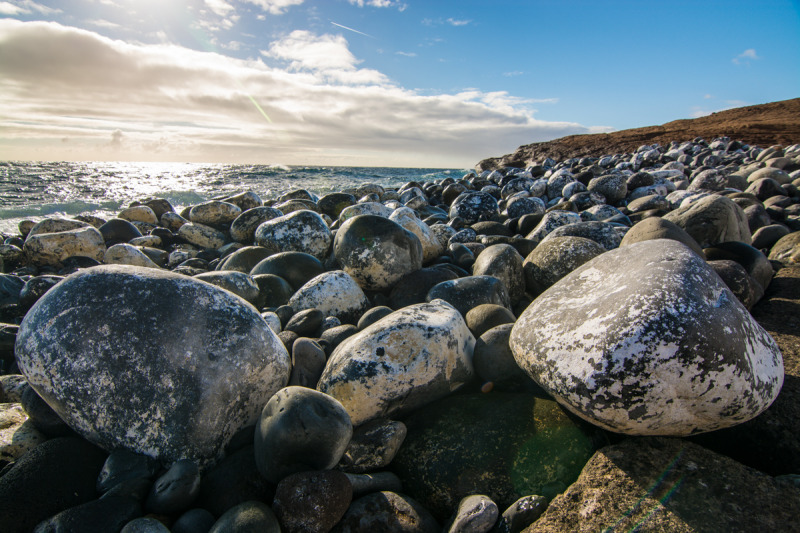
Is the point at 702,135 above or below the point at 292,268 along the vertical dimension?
above

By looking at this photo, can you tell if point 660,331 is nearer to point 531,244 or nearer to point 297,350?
point 297,350

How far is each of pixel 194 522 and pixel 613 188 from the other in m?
9.33

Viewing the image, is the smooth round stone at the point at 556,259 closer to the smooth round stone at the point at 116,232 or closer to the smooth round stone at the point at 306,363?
the smooth round stone at the point at 306,363

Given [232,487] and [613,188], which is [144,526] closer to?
[232,487]

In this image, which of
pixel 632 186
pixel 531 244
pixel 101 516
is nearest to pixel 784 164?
pixel 632 186

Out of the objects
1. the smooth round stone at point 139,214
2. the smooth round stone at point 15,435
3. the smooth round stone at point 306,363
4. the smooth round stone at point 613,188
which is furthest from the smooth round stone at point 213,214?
the smooth round stone at point 613,188

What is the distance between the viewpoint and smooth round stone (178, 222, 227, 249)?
6973 mm

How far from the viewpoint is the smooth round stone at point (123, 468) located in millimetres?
1866

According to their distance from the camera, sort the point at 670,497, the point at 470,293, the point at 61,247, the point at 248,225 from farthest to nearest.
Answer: the point at 248,225
the point at 61,247
the point at 470,293
the point at 670,497

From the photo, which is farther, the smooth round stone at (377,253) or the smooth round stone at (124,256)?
the smooth round stone at (124,256)

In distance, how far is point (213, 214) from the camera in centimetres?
741

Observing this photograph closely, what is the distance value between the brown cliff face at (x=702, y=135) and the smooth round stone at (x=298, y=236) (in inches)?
845

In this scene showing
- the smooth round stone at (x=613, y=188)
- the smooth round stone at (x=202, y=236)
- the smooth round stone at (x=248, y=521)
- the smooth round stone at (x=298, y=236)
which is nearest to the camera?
the smooth round stone at (x=248, y=521)

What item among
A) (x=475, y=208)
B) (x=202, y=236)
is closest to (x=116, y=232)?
(x=202, y=236)
